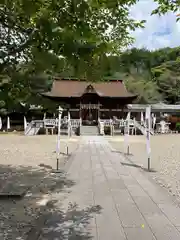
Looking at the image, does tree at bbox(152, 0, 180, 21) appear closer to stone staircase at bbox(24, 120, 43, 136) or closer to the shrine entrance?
stone staircase at bbox(24, 120, 43, 136)

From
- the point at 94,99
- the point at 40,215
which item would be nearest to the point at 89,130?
the point at 94,99

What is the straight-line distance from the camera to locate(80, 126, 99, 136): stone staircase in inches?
1081

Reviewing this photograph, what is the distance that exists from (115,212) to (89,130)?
77.4ft

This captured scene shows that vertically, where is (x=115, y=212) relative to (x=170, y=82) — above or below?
below

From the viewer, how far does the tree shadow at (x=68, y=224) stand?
12.7ft

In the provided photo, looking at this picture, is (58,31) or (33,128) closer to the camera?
(58,31)

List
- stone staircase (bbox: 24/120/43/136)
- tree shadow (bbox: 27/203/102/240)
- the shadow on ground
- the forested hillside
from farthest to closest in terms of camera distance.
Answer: stone staircase (bbox: 24/120/43/136), the shadow on ground, tree shadow (bbox: 27/203/102/240), the forested hillside

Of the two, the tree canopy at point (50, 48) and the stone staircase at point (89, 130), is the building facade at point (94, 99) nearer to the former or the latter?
the stone staircase at point (89, 130)

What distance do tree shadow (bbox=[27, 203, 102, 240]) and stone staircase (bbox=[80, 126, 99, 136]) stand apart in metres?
22.2

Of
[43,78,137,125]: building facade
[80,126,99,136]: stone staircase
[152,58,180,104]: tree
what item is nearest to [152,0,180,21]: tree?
[80,126,99,136]: stone staircase

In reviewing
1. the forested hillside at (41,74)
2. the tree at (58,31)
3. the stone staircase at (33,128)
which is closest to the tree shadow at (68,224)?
the forested hillside at (41,74)

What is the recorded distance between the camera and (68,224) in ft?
14.1

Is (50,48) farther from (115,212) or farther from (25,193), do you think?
(25,193)

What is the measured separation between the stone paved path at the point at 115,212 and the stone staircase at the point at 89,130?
19.6m
